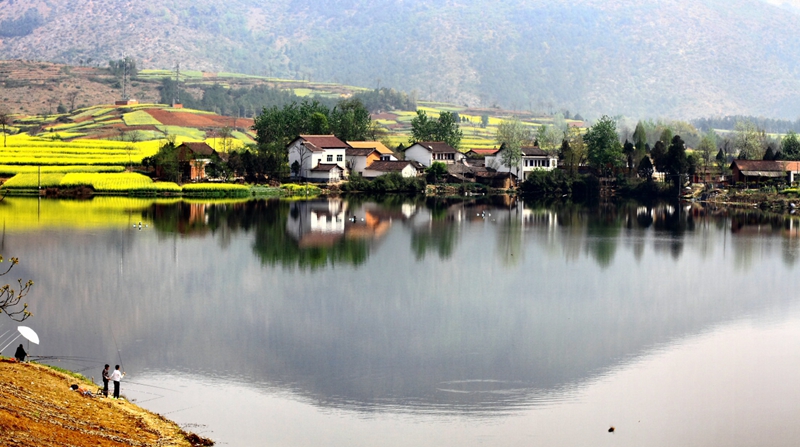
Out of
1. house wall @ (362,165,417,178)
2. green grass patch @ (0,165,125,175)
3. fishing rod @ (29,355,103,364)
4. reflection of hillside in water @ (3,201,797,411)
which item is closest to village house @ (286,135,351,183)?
house wall @ (362,165,417,178)

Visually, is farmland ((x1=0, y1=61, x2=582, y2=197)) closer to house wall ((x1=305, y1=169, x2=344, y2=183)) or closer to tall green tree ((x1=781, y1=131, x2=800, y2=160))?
house wall ((x1=305, y1=169, x2=344, y2=183))

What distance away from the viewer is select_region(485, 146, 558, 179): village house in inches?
2645

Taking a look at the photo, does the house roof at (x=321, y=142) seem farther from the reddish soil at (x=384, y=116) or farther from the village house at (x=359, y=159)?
the reddish soil at (x=384, y=116)

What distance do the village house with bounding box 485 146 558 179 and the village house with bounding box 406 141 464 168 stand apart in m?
2.47

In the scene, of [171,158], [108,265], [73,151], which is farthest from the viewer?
[73,151]

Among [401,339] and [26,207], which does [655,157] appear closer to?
[26,207]

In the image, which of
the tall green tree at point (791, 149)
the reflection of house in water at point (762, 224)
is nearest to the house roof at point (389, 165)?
the reflection of house in water at point (762, 224)

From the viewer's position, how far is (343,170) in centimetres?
6462

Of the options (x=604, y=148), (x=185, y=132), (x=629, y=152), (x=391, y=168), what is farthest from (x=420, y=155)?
(x=185, y=132)

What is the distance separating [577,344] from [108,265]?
14.0 m

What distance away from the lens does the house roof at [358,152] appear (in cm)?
6556

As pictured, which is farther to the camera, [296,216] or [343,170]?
[343,170]

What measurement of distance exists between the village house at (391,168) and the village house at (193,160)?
402 inches

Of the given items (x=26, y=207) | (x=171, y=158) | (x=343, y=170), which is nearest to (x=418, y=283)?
(x=26, y=207)
